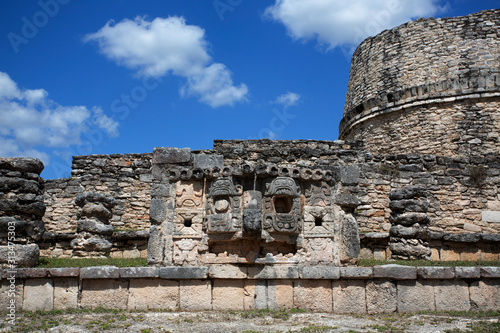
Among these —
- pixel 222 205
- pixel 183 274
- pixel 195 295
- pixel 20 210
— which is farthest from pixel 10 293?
pixel 222 205

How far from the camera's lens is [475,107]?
16.0 m

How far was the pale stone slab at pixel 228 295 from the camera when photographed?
22.9 ft

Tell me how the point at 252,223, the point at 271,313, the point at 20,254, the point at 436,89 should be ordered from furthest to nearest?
the point at 436,89 → the point at 20,254 → the point at 252,223 → the point at 271,313

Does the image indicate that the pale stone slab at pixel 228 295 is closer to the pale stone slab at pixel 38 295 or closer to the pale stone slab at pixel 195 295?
the pale stone slab at pixel 195 295

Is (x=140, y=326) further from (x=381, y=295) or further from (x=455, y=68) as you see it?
(x=455, y=68)

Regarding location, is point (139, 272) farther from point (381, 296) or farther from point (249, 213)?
point (381, 296)

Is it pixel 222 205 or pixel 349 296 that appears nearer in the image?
pixel 349 296

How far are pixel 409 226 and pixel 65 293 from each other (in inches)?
271

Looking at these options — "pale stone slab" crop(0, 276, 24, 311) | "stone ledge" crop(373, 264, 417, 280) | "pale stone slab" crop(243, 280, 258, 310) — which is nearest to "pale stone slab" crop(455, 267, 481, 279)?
"stone ledge" crop(373, 264, 417, 280)

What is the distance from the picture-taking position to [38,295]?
702 cm

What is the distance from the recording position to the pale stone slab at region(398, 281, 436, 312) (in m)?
6.89

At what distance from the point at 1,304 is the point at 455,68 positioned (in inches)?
608

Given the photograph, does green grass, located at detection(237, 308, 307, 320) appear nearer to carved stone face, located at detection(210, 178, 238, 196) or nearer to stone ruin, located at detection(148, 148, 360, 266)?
stone ruin, located at detection(148, 148, 360, 266)

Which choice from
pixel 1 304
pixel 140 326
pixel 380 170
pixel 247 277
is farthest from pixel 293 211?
pixel 380 170
